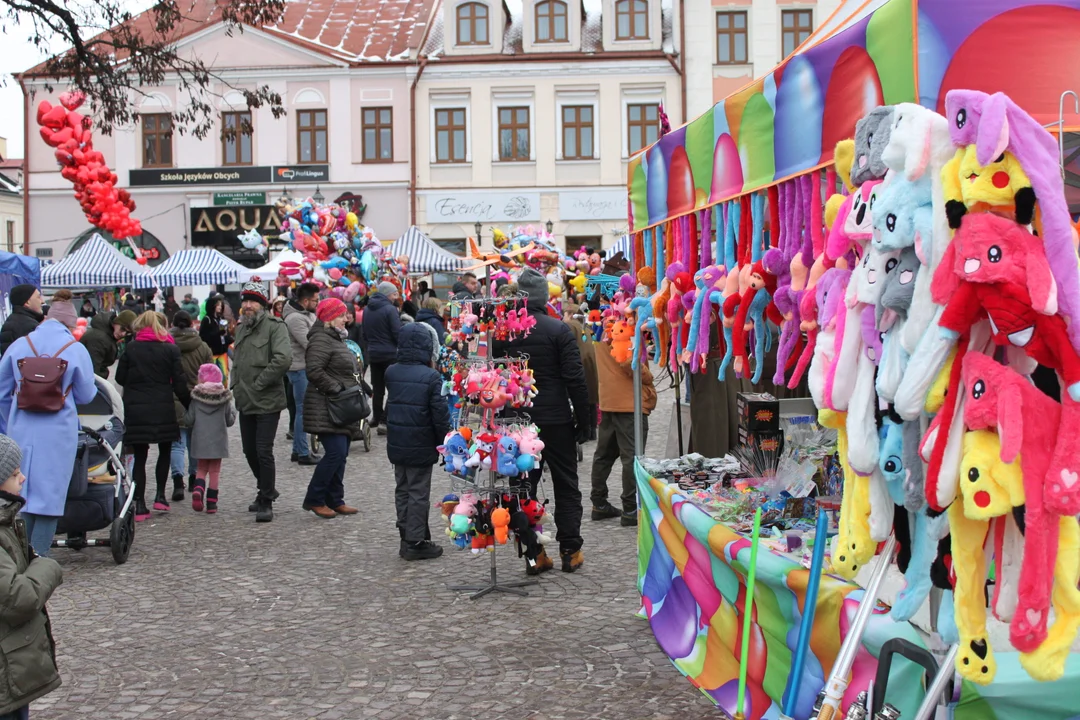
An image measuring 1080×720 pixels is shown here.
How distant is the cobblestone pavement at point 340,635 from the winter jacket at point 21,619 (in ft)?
4.19

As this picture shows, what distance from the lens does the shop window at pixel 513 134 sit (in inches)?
1216

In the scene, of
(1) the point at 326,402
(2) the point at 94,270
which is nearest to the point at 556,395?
(1) the point at 326,402

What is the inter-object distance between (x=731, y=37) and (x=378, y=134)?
10.2 meters

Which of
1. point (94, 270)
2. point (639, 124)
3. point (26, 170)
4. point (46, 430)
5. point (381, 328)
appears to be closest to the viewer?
point (46, 430)

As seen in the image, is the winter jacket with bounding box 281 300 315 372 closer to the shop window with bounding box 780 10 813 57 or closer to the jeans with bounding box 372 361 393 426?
the jeans with bounding box 372 361 393 426

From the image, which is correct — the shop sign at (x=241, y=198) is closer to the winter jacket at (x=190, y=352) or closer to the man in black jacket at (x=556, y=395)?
the winter jacket at (x=190, y=352)

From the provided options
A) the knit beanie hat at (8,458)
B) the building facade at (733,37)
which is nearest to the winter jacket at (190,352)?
the knit beanie hat at (8,458)

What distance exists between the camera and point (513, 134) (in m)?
30.9

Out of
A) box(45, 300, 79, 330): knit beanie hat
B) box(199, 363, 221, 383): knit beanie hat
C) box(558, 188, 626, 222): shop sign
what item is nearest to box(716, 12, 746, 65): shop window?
box(558, 188, 626, 222): shop sign

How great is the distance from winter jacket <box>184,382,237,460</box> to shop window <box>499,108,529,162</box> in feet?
74.8

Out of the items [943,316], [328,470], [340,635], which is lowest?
[340,635]

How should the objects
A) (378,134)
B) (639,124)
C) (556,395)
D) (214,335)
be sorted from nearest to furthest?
(556,395) → (214,335) → (639,124) → (378,134)

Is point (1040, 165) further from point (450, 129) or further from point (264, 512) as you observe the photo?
point (450, 129)

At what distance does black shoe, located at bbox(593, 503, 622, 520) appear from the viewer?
324 inches
